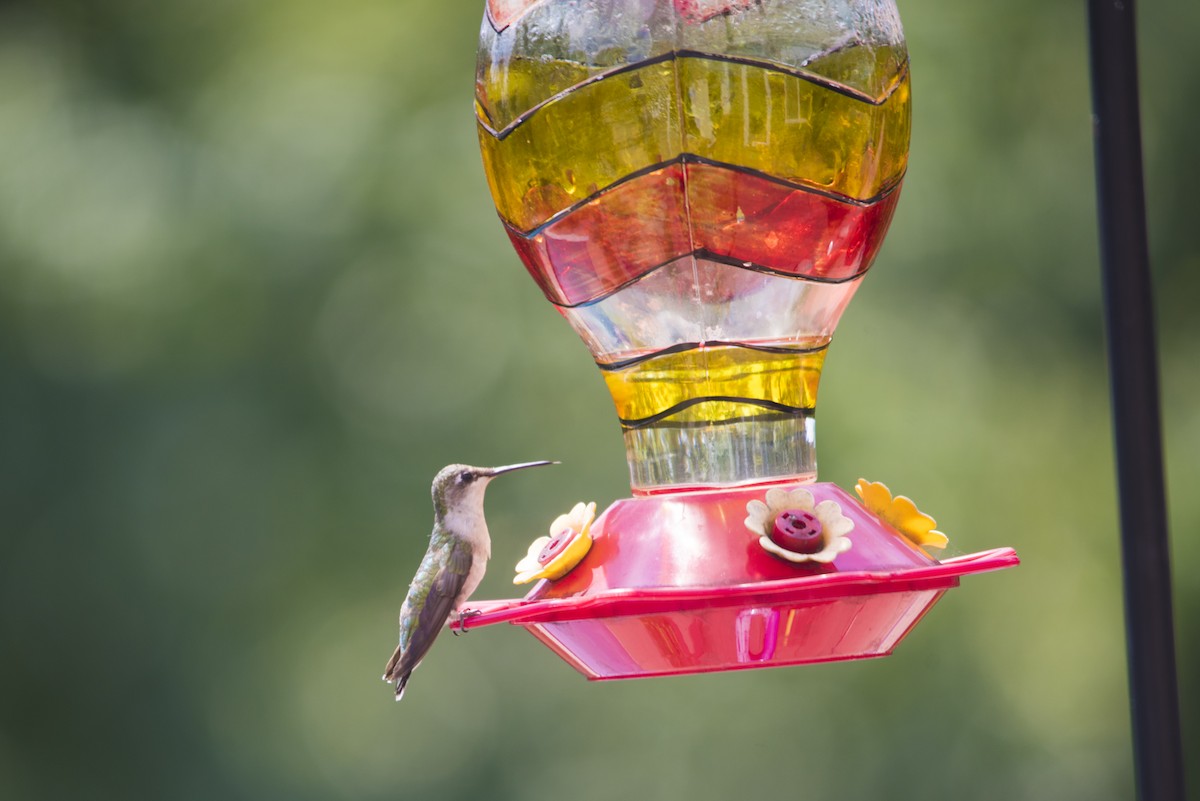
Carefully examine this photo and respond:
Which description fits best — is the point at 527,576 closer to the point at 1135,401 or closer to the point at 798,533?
the point at 798,533

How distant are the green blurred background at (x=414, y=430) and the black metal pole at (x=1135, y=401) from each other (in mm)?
4281

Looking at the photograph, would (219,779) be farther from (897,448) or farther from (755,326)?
(755,326)

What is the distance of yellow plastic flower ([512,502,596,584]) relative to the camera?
136 centimetres

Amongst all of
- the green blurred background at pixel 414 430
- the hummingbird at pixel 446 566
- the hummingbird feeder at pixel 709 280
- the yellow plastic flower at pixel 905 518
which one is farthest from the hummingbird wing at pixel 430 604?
the green blurred background at pixel 414 430

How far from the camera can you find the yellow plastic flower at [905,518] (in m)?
1.43

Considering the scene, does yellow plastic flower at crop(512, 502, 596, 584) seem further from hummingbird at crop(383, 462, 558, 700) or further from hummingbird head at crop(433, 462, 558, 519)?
hummingbird head at crop(433, 462, 558, 519)

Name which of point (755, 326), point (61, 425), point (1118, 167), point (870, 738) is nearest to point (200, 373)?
point (61, 425)

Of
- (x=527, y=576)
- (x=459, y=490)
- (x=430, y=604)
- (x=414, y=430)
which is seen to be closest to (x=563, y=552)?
(x=527, y=576)

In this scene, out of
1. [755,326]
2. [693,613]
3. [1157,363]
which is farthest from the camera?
[755,326]

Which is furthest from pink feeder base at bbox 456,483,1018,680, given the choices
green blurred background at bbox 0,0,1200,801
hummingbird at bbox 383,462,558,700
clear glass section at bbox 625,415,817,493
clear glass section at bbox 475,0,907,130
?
green blurred background at bbox 0,0,1200,801

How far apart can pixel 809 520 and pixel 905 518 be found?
233mm

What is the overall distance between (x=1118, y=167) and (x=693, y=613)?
50 centimetres

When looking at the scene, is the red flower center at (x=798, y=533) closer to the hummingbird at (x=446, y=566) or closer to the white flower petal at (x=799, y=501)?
the white flower petal at (x=799, y=501)

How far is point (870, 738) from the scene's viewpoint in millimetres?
5500
